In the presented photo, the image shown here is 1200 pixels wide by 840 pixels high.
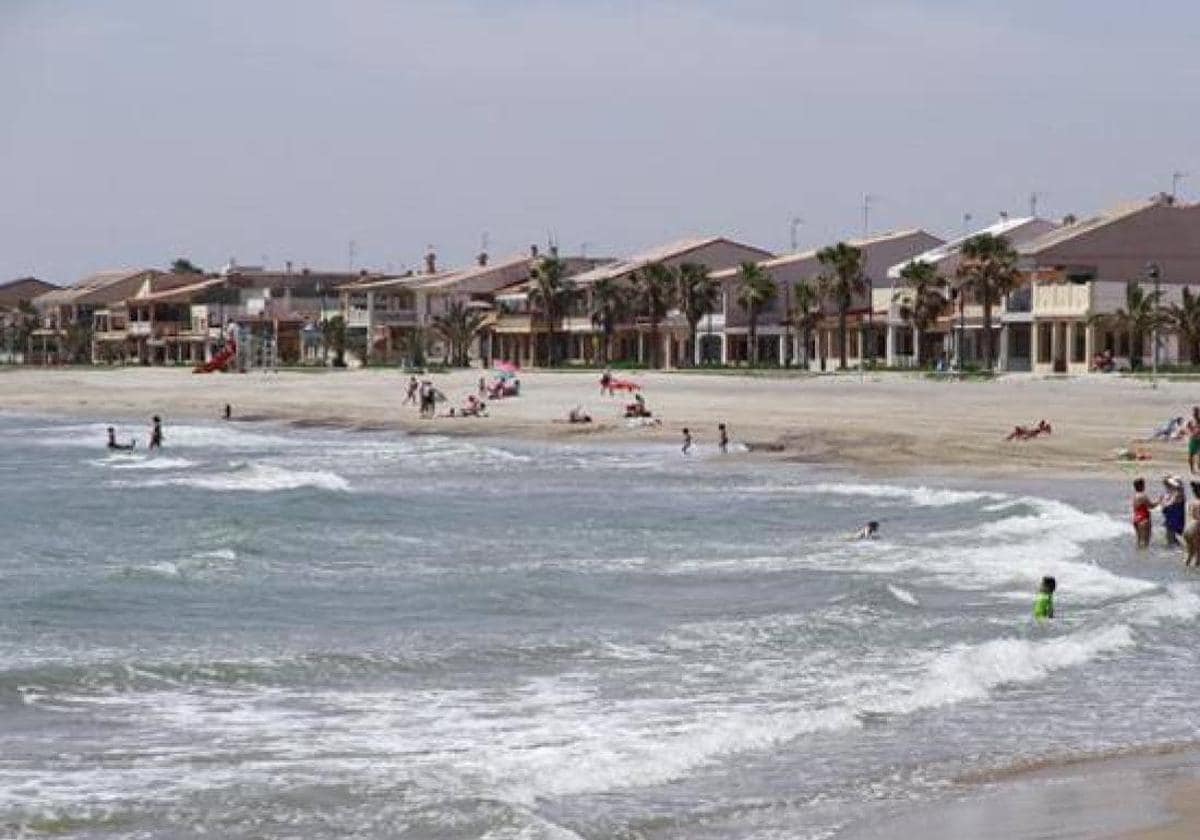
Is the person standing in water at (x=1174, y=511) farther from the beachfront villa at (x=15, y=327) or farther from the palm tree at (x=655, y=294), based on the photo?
the beachfront villa at (x=15, y=327)

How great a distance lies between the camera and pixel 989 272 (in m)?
68.4

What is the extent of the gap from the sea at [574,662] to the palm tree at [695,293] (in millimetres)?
51788

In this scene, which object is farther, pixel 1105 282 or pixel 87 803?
pixel 1105 282

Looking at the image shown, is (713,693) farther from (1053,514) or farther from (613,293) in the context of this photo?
(613,293)

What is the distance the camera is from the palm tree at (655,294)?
8912 cm

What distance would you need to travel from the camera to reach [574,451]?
50062 millimetres

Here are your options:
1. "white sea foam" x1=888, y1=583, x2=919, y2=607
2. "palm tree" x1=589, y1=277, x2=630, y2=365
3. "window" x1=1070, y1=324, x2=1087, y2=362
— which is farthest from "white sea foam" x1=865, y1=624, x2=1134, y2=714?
"palm tree" x1=589, y1=277, x2=630, y2=365

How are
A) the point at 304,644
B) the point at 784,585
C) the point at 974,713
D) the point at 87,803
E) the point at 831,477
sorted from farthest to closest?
the point at 831,477, the point at 784,585, the point at 304,644, the point at 974,713, the point at 87,803

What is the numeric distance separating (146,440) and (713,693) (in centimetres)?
4483

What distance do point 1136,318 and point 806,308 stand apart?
2105cm

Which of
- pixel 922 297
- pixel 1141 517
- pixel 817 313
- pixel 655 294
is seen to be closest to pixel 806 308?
pixel 817 313

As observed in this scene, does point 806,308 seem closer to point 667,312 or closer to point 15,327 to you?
point 667,312

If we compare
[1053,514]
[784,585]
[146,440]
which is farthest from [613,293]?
[784,585]

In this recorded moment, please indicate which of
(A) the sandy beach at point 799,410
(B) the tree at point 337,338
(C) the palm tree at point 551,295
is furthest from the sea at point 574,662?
(B) the tree at point 337,338
